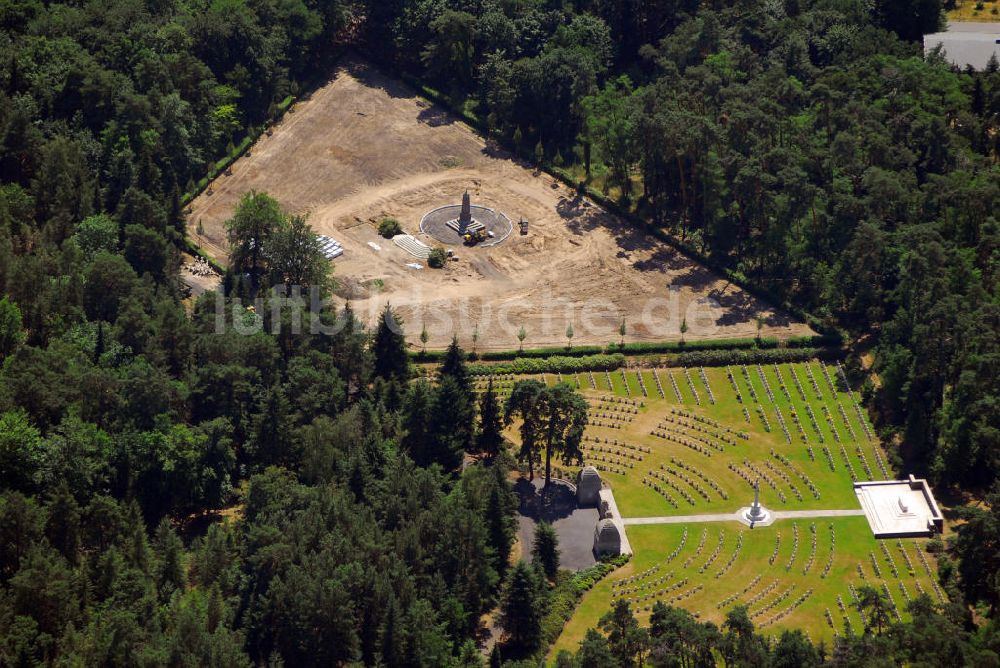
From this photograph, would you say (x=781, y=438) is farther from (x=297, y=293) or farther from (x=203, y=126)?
(x=203, y=126)

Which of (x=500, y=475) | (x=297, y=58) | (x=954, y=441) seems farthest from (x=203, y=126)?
(x=954, y=441)

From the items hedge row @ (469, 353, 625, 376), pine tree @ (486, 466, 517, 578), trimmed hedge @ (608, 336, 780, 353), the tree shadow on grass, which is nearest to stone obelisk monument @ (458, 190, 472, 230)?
hedge row @ (469, 353, 625, 376)

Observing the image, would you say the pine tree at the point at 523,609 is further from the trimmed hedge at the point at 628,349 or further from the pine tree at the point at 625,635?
the trimmed hedge at the point at 628,349

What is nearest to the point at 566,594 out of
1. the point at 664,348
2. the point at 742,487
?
the point at 742,487

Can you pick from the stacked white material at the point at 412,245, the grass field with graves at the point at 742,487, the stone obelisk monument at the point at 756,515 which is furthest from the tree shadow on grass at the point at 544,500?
the stacked white material at the point at 412,245

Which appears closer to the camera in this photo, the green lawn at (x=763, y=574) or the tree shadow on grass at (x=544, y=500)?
the green lawn at (x=763, y=574)

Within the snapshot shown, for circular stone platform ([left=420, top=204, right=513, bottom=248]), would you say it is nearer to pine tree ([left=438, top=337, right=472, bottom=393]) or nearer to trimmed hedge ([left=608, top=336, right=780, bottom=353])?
trimmed hedge ([left=608, top=336, right=780, bottom=353])
